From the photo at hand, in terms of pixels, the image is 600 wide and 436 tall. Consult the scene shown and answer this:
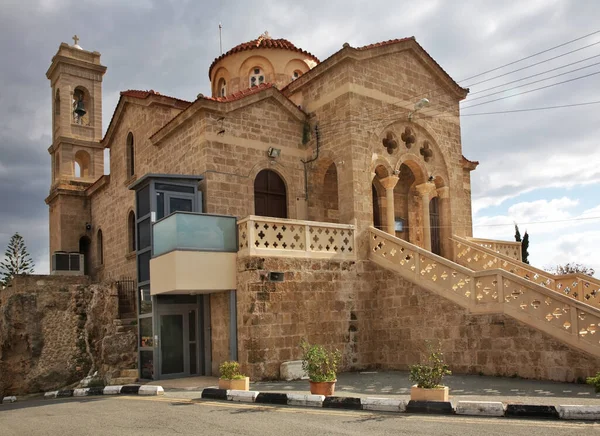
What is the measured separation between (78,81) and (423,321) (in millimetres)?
20229

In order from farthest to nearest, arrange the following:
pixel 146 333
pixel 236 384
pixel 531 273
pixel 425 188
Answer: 1. pixel 425 188
2. pixel 531 273
3. pixel 146 333
4. pixel 236 384

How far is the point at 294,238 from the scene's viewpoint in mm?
14664

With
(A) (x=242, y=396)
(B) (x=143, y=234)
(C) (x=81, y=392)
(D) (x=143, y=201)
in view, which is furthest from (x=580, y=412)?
(D) (x=143, y=201)

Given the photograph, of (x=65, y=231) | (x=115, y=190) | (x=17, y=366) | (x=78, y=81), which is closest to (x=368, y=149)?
(x=115, y=190)

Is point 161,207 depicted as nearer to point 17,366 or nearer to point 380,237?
point 380,237

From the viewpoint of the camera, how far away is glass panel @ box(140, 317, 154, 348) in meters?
15.2

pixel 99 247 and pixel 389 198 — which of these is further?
pixel 99 247

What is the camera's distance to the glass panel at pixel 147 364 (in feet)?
49.4

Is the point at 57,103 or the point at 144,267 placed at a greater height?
the point at 57,103

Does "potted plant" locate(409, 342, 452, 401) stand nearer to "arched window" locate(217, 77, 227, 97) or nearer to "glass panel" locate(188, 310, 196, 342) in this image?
"glass panel" locate(188, 310, 196, 342)

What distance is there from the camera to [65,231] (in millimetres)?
25375

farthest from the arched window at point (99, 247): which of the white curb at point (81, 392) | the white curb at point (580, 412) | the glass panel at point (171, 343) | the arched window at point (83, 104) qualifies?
the white curb at point (580, 412)

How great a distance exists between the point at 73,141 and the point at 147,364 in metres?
14.7

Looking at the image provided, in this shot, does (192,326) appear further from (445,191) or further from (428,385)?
(445,191)
